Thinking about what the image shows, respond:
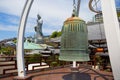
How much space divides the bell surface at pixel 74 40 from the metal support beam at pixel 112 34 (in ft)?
5.56

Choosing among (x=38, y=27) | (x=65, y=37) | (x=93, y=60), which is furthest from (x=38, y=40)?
(x=65, y=37)

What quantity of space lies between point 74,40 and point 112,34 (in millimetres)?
1894

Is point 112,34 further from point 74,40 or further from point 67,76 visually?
point 67,76

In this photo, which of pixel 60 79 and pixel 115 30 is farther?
pixel 60 79

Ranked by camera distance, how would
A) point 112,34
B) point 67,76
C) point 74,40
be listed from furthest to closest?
point 67,76 → point 74,40 → point 112,34

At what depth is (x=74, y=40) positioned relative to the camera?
4.96m

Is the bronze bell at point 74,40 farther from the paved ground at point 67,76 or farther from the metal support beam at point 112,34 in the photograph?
the paved ground at point 67,76

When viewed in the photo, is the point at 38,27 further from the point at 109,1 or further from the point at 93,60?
the point at 109,1

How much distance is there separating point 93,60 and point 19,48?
7602 millimetres

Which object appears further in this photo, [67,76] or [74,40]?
[67,76]

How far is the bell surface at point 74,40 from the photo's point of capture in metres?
4.80

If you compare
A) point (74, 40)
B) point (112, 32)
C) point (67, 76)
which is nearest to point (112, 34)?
point (112, 32)

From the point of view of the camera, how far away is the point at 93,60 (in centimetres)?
1270

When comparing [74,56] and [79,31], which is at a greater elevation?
[79,31]
